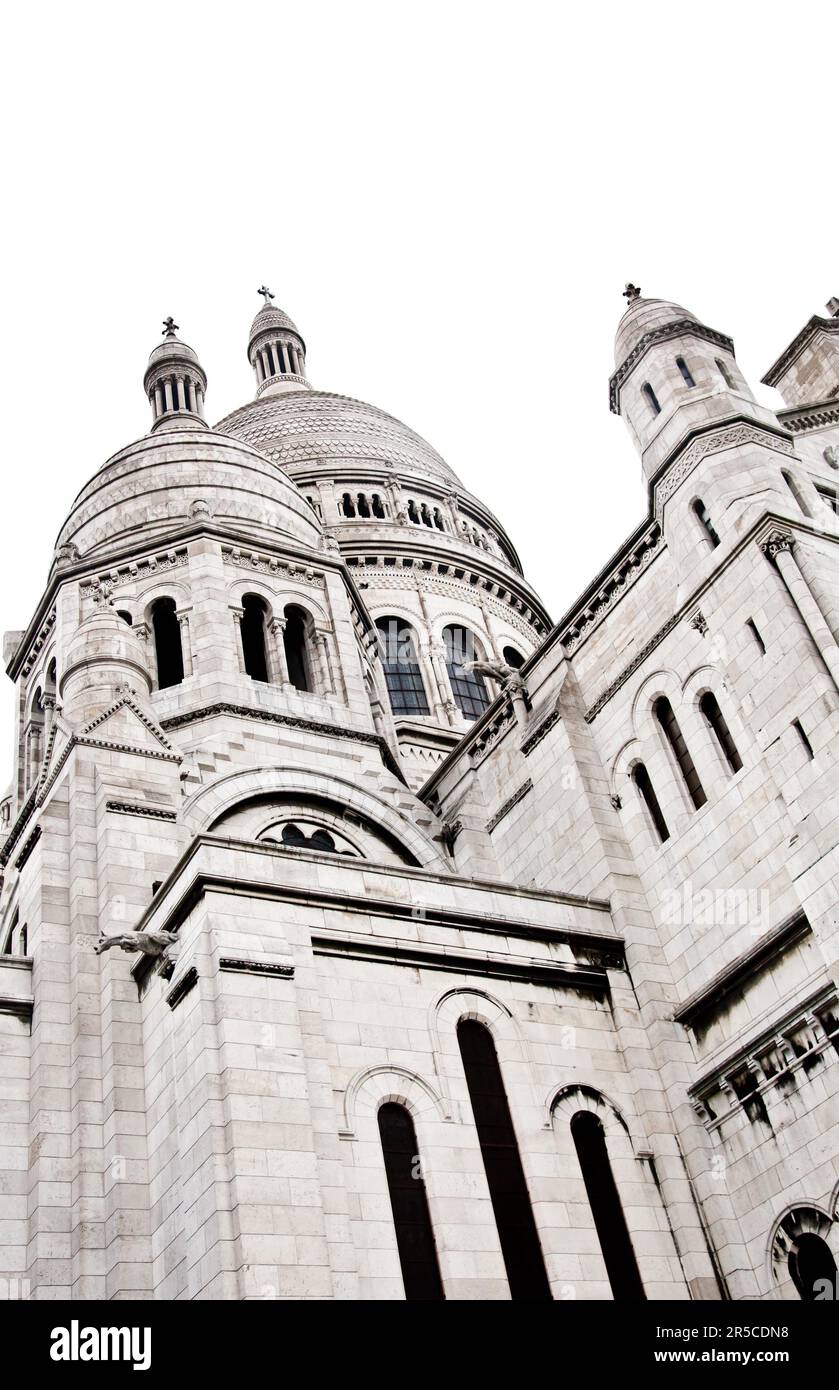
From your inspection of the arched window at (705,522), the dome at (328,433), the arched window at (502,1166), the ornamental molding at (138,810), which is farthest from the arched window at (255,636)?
the dome at (328,433)

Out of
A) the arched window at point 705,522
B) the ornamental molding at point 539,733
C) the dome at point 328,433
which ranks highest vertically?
the dome at point 328,433

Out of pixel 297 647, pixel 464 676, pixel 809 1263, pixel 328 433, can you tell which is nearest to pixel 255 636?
pixel 297 647

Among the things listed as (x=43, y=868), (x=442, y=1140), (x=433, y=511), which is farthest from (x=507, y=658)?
(x=442, y=1140)

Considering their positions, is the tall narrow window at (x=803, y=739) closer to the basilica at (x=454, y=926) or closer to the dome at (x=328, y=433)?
the basilica at (x=454, y=926)

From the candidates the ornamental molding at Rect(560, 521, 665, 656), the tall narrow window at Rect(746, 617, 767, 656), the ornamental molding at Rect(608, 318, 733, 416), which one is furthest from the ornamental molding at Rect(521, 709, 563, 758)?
the ornamental molding at Rect(608, 318, 733, 416)

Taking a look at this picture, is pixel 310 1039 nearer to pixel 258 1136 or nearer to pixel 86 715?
pixel 258 1136

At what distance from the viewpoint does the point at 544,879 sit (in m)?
25.5

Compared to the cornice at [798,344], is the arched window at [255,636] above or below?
below

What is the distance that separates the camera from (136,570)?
30875 millimetres

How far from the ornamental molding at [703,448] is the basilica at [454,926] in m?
0.08

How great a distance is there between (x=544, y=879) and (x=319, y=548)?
1219cm

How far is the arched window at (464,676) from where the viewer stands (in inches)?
1730

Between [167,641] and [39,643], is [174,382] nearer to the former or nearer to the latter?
[39,643]

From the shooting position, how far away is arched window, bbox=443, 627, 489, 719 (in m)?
43.9
